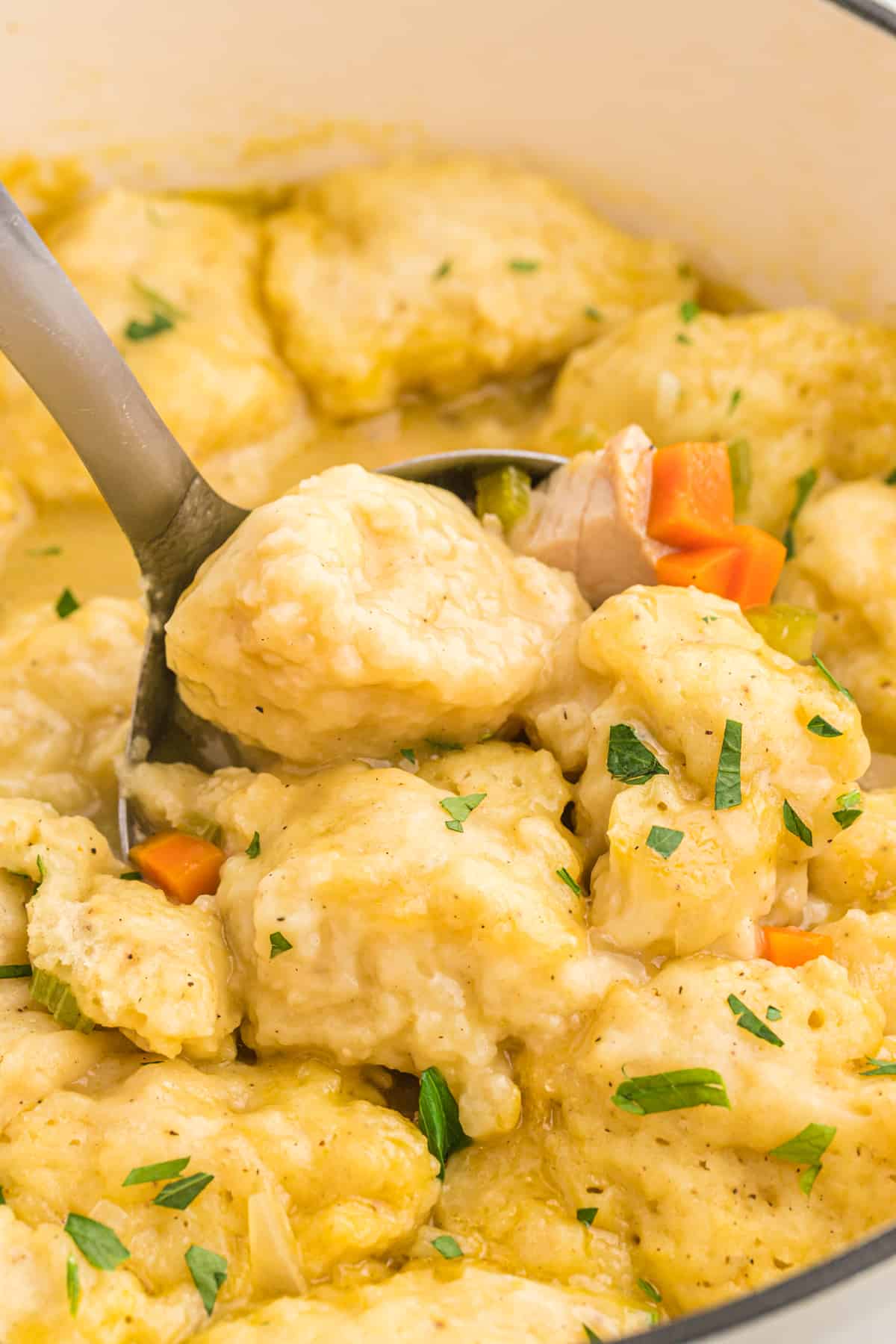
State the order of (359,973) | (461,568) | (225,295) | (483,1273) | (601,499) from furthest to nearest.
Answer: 1. (225,295)
2. (601,499)
3. (461,568)
4. (359,973)
5. (483,1273)

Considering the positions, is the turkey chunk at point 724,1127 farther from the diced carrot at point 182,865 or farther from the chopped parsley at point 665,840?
the diced carrot at point 182,865

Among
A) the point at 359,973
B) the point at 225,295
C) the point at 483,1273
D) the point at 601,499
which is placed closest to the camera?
the point at 483,1273

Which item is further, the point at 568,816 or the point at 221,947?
the point at 568,816

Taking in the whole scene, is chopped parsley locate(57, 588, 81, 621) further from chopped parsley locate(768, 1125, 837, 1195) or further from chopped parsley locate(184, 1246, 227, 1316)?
chopped parsley locate(768, 1125, 837, 1195)

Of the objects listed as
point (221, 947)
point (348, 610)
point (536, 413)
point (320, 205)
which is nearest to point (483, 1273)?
point (221, 947)

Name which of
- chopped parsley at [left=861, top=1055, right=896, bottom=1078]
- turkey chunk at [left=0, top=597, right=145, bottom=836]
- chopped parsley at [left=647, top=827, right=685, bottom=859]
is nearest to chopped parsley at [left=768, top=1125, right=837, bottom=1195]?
chopped parsley at [left=861, top=1055, right=896, bottom=1078]

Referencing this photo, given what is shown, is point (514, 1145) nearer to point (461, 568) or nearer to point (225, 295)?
point (461, 568)

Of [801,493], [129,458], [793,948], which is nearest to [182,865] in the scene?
[129,458]

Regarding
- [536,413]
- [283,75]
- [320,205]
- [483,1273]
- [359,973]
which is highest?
[283,75]
